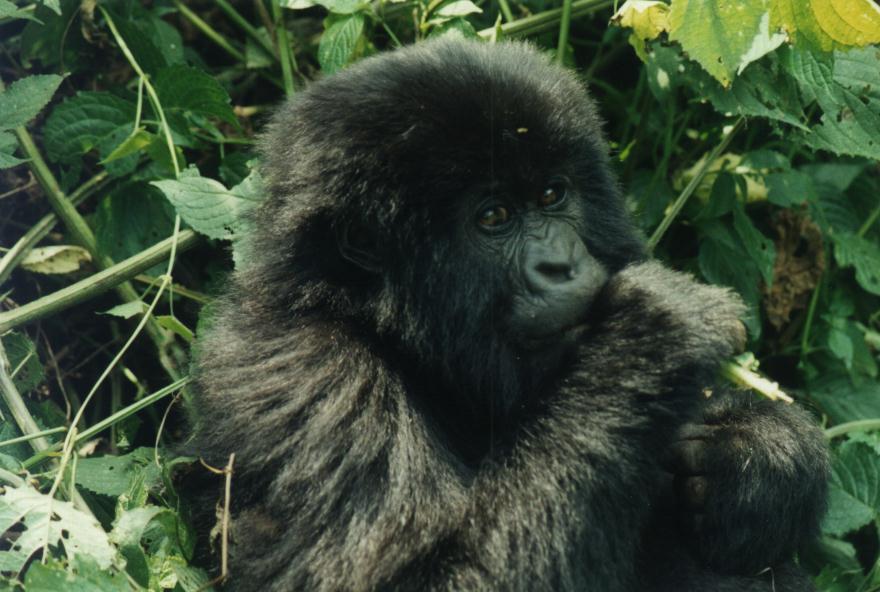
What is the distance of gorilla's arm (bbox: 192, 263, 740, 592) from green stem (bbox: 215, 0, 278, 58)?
2.09 m

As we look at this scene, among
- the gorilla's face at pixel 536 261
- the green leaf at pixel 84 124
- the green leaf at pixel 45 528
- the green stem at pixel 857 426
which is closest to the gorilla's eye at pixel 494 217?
the gorilla's face at pixel 536 261

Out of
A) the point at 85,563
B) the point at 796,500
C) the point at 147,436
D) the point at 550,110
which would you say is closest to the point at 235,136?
the point at 147,436

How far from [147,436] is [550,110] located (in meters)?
2.12

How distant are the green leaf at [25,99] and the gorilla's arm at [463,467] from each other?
4.38 feet

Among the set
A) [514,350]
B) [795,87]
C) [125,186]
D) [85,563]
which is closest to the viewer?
[85,563]

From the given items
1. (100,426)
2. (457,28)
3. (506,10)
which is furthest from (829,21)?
(100,426)

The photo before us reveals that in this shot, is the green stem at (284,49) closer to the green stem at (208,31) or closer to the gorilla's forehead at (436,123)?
the green stem at (208,31)

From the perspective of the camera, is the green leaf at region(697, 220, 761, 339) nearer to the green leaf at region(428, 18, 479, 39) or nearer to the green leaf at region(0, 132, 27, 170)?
the green leaf at region(428, 18, 479, 39)

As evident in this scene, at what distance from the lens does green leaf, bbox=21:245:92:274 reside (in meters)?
4.13

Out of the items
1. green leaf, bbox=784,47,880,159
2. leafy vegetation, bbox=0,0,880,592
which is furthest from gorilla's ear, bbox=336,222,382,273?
green leaf, bbox=784,47,880,159

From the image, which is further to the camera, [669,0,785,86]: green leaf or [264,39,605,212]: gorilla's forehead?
[264,39,605,212]: gorilla's forehead

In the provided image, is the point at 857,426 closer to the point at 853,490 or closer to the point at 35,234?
the point at 853,490

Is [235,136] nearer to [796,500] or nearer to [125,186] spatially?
[125,186]

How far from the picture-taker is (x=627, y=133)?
187 inches
